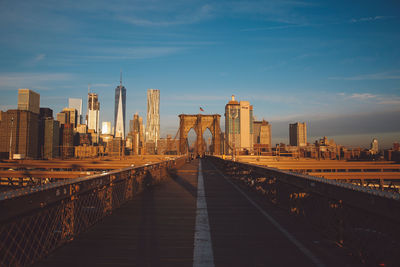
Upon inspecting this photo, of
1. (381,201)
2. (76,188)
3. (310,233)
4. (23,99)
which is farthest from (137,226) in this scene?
(23,99)

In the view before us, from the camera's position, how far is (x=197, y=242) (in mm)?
4426

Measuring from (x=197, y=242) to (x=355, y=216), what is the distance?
2355 millimetres

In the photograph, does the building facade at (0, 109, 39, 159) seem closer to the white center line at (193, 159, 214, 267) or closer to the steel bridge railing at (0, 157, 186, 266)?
the steel bridge railing at (0, 157, 186, 266)

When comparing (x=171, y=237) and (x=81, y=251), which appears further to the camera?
(x=171, y=237)

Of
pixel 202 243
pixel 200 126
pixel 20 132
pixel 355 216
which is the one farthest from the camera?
pixel 20 132

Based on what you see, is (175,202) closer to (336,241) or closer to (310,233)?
(310,233)

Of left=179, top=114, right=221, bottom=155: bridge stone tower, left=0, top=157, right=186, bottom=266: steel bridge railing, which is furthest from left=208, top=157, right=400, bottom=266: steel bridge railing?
left=179, top=114, right=221, bottom=155: bridge stone tower

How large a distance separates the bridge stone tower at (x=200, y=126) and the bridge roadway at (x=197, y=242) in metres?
87.2

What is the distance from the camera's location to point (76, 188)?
15.0 feet

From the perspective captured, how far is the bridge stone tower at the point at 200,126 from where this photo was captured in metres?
95.3

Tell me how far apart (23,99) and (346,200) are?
730ft

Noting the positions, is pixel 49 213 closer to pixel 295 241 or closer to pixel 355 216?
pixel 295 241

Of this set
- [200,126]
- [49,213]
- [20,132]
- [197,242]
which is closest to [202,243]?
[197,242]

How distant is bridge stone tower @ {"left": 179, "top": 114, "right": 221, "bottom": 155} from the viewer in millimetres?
95269
